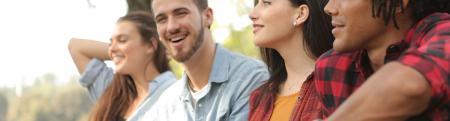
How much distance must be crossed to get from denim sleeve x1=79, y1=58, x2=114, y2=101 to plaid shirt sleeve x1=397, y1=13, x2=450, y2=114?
359cm

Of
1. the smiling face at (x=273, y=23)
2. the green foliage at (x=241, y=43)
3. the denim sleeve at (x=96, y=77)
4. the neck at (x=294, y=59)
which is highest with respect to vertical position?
the smiling face at (x=273, y=23)

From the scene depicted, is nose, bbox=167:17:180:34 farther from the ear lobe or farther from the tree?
the tree

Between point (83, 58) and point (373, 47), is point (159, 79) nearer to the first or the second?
point (83, 58)

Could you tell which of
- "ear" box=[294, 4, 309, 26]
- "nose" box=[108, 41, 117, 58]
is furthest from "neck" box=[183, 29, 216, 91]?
"nose" box=[108, 41, 117, 58]

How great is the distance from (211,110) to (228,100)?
0.39 ft

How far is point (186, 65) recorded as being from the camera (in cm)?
455

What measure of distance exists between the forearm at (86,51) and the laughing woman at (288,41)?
2.28m

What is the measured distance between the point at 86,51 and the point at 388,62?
12.8 feet

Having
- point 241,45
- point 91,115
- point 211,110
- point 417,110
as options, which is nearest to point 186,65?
point 211,110

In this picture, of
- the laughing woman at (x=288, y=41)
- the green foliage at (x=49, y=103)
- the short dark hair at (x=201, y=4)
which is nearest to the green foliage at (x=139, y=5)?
the short dark hair at (x=201, y=4)

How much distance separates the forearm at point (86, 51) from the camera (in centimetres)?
600

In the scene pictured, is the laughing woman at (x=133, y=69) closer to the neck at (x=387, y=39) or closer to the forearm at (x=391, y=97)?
the neck at (x=387, y=39)

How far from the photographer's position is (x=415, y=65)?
2.20m

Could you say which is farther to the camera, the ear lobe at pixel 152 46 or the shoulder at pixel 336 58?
the ear lobe at pixel 152 46
